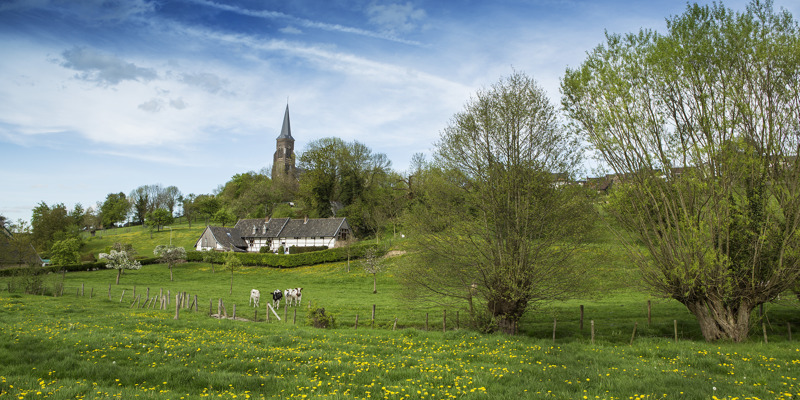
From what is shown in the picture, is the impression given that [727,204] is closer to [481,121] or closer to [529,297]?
[529,297]

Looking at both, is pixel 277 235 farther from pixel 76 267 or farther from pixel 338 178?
pixel 76 267

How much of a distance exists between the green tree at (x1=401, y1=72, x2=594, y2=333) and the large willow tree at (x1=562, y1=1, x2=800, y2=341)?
7.45 ft

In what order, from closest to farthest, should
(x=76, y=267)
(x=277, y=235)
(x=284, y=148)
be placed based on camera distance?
(x=76, y=267) → (x=277, y=235) → (x=284, y=148)

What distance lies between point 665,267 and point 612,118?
5955 millimetres

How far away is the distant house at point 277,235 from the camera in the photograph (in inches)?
2822

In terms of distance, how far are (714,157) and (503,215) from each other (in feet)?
24.7

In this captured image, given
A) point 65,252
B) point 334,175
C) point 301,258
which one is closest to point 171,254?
point 65,252

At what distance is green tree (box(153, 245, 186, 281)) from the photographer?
2100 inches

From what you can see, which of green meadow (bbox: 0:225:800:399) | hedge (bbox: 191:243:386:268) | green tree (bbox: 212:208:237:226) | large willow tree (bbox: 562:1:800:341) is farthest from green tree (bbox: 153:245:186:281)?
large willow tree (bbox: 562:1:800:341)

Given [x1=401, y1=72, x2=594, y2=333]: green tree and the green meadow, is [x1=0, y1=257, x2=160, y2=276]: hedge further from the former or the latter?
[x1=401, y1=72, x2=594, y2=333]: green tree

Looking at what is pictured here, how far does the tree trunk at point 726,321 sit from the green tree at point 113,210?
135835 millimetres

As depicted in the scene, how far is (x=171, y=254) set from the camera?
176 ft

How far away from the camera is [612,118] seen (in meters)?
16.6

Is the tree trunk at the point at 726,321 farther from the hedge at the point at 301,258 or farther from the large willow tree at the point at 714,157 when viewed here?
the hedge at the point at 301,258
